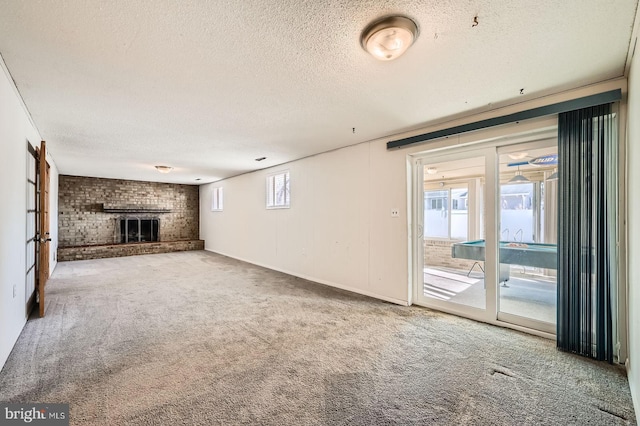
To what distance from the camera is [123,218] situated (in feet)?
29.8

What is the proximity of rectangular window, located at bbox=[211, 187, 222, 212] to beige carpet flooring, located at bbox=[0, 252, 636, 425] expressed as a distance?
17.7 ft

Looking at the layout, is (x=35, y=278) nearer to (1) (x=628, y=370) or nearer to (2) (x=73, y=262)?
(2) (x=73, y=262)

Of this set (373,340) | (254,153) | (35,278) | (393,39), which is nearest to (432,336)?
(373,340)

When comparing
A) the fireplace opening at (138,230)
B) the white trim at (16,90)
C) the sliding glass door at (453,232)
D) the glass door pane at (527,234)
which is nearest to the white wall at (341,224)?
the sliding glass door at (453,232)

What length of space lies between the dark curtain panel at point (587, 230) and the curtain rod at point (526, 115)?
0.23 feet

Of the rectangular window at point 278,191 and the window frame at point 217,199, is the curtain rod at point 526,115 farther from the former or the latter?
the window frame at point 217,199

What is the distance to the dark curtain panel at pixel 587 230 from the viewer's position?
2.38 metres

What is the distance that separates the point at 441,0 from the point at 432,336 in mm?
2782

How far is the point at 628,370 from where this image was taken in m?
2.15

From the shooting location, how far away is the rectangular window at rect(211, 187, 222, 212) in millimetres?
9042

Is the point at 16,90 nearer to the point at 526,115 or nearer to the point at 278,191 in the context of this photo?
the point at 278,191

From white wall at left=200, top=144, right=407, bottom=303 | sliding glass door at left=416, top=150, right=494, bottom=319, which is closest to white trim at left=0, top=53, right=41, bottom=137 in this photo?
white wall at left=200, top=144, right=407, bottom=303

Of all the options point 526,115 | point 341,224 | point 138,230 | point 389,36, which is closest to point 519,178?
point 526,115

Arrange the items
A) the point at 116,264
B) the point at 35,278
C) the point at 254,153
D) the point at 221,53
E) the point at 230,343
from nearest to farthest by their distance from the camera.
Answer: the point at 221,53, the point at 230,343, the point at 35,278, the point at 254,153, the point at 116,264
